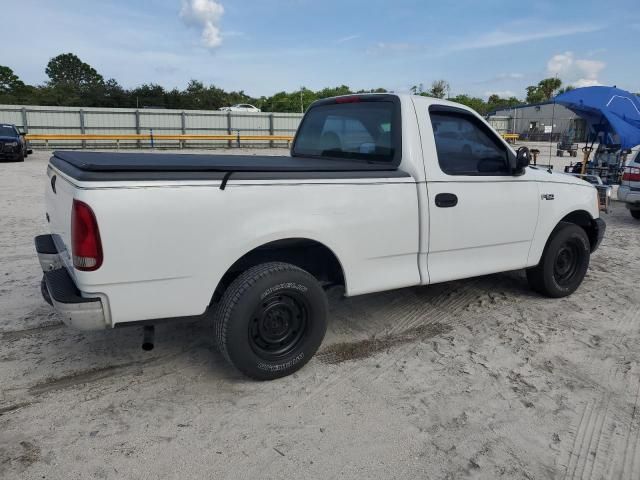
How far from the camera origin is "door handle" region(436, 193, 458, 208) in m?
3.84

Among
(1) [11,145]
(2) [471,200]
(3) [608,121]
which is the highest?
(3) [608,121]

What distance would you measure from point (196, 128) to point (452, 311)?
27855 millimetres

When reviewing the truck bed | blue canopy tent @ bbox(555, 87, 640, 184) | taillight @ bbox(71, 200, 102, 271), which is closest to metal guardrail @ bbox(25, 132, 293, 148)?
blue canopy tent @ bbox(555, 87, 640, 184)

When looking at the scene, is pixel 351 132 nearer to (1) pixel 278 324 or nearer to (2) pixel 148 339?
(1) pixel 278 324

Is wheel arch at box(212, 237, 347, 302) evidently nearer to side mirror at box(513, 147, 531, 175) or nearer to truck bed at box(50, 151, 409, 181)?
truck bed at box(50, 151, 409, 181)

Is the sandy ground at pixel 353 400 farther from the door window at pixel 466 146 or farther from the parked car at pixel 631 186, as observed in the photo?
the parked car at pixel 631 186

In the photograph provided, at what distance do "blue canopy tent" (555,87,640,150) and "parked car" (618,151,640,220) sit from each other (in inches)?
109

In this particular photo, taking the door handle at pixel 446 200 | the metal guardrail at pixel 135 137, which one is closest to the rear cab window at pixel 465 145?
the door handle at pixel 446 200

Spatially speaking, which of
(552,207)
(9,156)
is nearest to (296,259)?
(552,207)

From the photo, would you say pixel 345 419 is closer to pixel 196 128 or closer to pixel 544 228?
pixel 544 228

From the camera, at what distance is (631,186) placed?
30.9 feet

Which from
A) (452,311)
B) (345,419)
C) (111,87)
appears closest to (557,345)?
(452,311)

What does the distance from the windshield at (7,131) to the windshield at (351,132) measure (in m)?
18.2

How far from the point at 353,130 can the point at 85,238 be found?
2.47m
